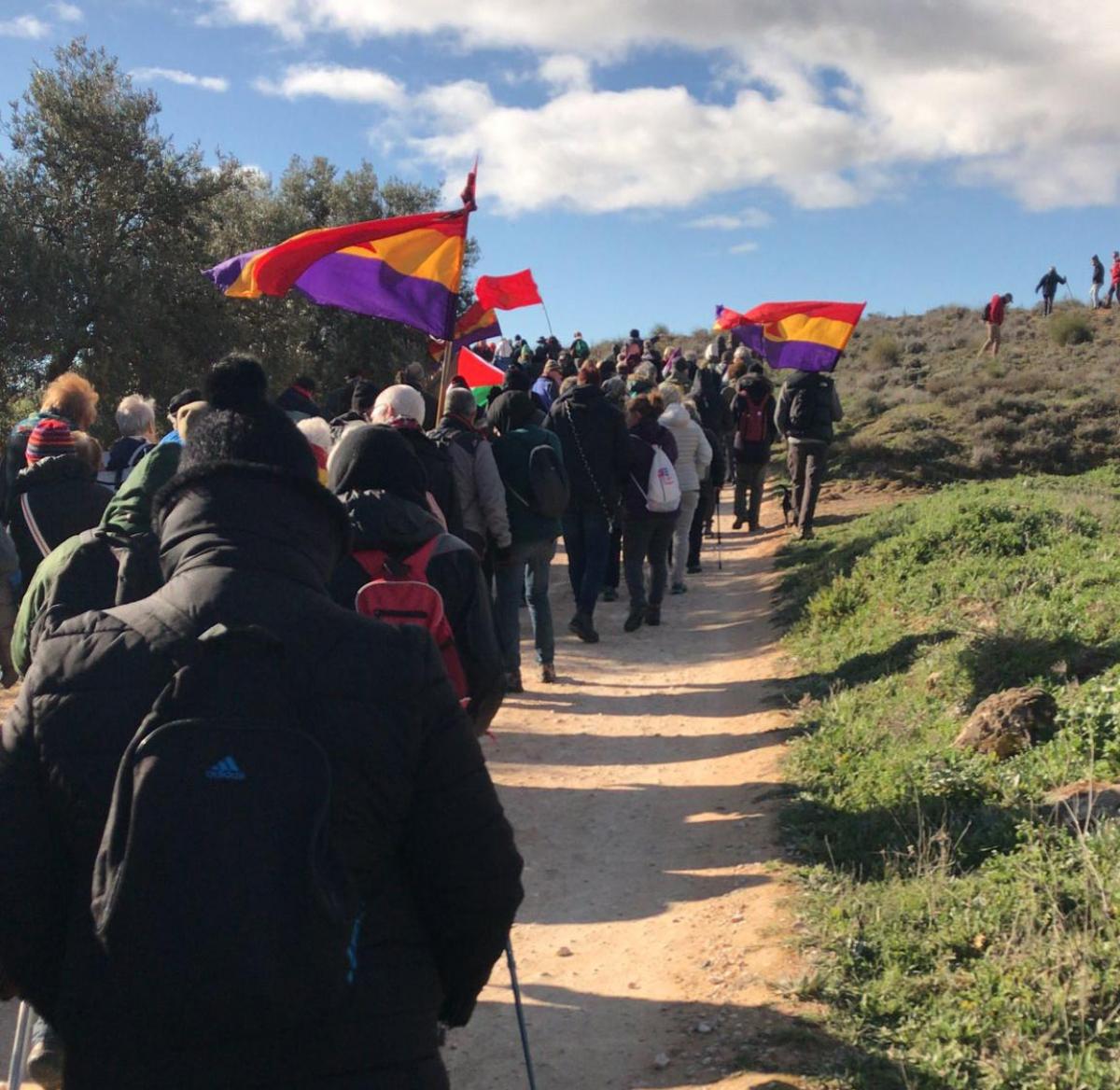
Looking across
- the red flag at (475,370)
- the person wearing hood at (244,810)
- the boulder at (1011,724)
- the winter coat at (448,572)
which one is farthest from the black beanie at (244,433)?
the red flag at (475,370)

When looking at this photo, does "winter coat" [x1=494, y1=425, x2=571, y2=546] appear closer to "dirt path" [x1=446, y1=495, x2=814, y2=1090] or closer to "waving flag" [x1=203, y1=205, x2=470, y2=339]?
"waving flag" [x1=203, y1=205, x2=470, y2=339]

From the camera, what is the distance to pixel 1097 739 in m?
5.95

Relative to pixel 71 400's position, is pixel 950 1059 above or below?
below

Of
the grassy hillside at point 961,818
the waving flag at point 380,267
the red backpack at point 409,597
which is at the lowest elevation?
the grassy hillside at point 961,818

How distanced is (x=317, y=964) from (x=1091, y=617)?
695 cm

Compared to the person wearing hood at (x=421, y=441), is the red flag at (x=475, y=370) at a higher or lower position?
higher

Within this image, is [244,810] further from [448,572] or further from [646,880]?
[646,880]

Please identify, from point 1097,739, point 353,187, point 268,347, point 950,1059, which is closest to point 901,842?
point 1097,739

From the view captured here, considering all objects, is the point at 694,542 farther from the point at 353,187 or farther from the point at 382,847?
the point at 353,187

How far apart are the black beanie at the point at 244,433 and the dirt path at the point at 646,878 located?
291 cm

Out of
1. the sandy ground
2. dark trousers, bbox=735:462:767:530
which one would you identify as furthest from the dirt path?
dark trousers, bbox=735:462:767:530

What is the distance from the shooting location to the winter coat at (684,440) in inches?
471

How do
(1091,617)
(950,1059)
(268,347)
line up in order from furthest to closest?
(268,347), (1091,617), (950,1059)

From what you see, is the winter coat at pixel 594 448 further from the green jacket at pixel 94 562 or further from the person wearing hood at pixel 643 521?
the green jacket at pixel 94 562
